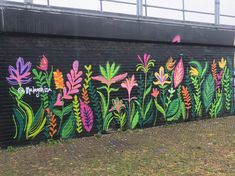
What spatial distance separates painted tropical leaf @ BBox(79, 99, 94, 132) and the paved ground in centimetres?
30

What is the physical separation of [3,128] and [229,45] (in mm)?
7867

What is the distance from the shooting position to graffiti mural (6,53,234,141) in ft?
28.6

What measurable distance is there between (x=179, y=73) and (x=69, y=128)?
3.95 meters

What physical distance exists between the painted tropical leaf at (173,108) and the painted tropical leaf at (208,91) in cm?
116

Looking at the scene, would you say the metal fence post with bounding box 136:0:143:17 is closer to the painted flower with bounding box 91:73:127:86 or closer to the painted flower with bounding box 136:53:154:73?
the painted flower with bounding box 136:53:154:73

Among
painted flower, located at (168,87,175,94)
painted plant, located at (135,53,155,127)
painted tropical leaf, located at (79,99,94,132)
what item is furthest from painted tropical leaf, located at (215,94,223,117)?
painted tropical leaf, located at (79,99,94,132)

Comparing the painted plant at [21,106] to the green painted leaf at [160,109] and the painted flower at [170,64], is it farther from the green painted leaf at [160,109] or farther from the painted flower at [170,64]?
the painted flower at [170,64]

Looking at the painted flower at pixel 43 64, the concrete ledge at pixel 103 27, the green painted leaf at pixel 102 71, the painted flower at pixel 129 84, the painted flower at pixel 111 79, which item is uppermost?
the concrete ledge at pixel 103 27

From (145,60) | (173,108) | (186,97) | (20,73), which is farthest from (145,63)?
(20,73)

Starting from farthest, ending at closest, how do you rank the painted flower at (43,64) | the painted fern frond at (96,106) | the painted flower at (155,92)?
the painted flower at (155,92)
the painted fern frond at (96,106)
the painted flower at (43,64)

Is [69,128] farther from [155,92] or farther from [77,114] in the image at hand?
[155,92]

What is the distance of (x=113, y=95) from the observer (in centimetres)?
1017

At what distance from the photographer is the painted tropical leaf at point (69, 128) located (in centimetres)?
929

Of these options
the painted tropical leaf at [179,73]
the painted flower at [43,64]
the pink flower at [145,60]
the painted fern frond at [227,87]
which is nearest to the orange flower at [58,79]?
the painted flower at [43,64]
